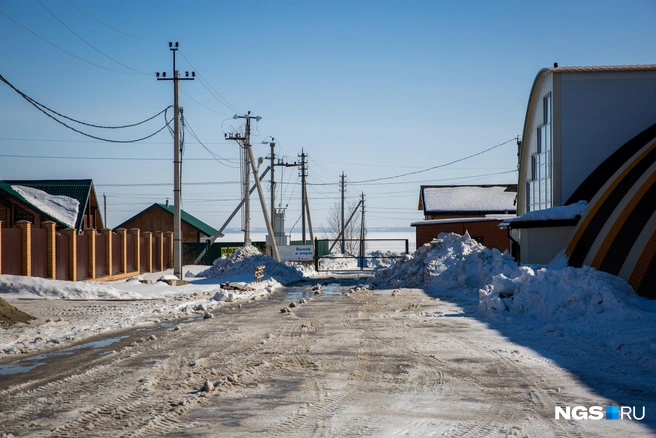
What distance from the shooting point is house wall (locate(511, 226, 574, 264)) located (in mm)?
22453

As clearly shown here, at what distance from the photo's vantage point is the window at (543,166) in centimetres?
2642

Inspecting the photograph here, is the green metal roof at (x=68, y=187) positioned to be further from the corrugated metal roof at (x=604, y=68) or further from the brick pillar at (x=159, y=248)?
the corrugated metal roof at (x=604, y=68)

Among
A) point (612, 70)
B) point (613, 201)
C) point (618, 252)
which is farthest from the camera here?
point (612, 70)

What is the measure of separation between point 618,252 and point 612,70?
11540 millimetres

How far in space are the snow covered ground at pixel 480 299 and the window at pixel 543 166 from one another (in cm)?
343

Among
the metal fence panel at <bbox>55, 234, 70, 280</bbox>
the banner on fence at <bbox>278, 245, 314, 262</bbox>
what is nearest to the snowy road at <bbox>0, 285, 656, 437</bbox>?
the metal fence panel at <bbox>55, 234, 70, 280</bbox>

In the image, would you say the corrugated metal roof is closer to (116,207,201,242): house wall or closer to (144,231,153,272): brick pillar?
(144,231,153,272): brick pillar

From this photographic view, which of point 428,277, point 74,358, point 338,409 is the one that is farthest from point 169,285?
point 338,409

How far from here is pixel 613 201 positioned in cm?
1939

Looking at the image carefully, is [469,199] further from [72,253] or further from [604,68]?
[72,253]

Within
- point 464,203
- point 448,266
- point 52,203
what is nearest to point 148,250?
point 52,203

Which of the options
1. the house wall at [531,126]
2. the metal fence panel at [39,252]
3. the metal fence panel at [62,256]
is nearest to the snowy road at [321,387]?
the metal fence panel at [39,252]

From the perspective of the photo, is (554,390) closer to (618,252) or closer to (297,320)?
(297,320)

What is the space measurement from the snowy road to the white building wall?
15.1 metres
